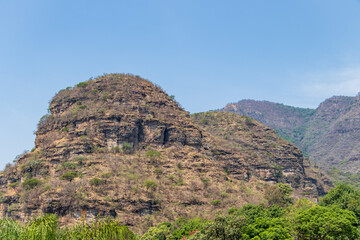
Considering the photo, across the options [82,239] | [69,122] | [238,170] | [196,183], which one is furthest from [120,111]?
[82,239]

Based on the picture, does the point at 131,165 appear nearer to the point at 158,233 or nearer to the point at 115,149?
the point at 115,149

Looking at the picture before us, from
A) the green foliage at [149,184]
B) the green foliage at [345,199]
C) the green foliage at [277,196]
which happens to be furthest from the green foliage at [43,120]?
the green foliage at [345,199]

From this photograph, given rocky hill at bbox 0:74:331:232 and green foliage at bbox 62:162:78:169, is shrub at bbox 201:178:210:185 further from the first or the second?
green foliage at bbox 62:162:78:169

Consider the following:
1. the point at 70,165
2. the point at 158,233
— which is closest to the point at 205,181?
the point at 158,233

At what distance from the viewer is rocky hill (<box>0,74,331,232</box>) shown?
83938mm

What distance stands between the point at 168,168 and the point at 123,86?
40686mm

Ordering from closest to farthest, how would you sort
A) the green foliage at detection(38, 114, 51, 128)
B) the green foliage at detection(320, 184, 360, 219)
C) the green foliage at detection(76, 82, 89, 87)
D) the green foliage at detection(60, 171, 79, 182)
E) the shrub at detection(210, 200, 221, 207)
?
the green foliage at detection(320, 184, 360, 219) → the green foliage at detection(60, 171, 79, 182) → the shrub at detection(210, 200, 221, 207) → the green foliage at detection(38, 114, 51, 128) → the green foliage at detection(76, 82, 89, 87)

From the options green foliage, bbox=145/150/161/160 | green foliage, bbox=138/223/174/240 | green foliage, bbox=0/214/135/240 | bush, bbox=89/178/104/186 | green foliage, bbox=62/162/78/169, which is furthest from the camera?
green foliage, bbox=145/150/161/160

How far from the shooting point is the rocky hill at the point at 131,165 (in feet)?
275

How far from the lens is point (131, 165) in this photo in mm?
98938

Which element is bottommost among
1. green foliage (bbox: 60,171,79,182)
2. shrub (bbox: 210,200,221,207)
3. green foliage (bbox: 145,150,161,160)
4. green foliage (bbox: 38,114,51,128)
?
shrub (bbox: 210,200,221,207)

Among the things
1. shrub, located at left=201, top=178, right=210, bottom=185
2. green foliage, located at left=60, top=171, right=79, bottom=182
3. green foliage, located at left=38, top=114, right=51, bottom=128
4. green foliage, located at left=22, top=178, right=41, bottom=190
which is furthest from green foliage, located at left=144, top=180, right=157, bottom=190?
green foliage, located at left=38, top=114, right=51, bottom=128

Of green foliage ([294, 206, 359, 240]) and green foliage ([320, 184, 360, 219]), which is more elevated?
green foliage ([320, 184, 360, 219])

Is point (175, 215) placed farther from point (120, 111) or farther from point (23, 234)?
point (23, 234)
